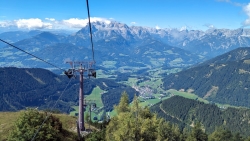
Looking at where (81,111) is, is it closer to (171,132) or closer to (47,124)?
(47,124)

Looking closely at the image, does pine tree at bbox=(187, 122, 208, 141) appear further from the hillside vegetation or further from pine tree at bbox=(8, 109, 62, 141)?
pine tree at bbox=(8, 109, 62, 141)

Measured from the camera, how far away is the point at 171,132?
116 metres

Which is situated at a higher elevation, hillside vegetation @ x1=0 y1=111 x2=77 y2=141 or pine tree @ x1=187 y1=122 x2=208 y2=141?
hillside vegetation @ x1=0 y1=111 x2=77 y2=141

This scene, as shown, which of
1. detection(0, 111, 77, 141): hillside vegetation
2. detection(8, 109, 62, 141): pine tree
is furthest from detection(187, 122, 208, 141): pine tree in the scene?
detection(8, 109, 62, 141): pine tree

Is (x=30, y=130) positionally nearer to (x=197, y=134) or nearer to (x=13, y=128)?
(x=13, y=128)

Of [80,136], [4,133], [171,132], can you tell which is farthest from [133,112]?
[171,132]

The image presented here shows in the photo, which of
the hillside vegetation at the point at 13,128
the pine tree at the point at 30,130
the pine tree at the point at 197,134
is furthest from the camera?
the pine tree at the point at 197,134

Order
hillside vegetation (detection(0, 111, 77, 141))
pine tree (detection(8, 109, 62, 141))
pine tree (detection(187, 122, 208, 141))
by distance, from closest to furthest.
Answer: pine tree (detection(8, 109, 62, 141)) < hillside vegetation (detection(0, 111, 77, 141)) < pine tree (detection(187, 122, 208, 141))

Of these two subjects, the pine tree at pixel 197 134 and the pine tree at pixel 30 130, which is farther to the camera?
the pine tree at pixel 197 134

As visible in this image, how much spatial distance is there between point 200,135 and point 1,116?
87.6 metres

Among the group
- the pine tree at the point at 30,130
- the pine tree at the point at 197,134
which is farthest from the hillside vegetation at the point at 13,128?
the pine tree at the point at 197,134

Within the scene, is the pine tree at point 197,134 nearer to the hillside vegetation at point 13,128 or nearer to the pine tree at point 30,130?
the hillside vegetation at point 13,128

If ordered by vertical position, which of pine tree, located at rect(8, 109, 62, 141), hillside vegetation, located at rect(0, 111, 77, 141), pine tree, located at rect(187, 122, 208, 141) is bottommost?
pine tree, located at rect(187, 122, 208, 141)

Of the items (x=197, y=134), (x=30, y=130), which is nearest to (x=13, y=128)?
(x=30, y=130)
